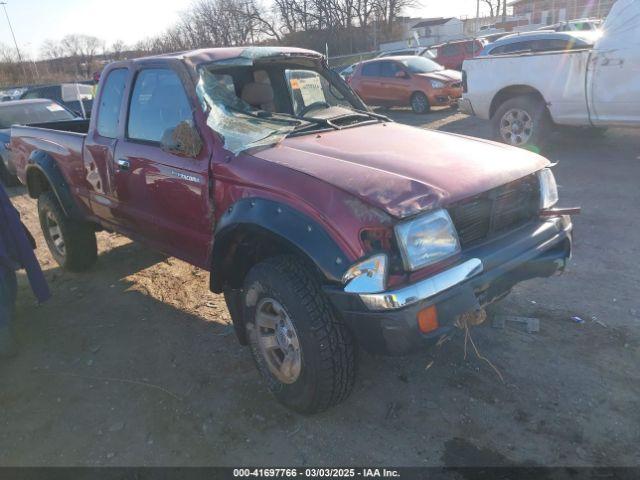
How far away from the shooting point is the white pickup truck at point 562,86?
21.4 ft

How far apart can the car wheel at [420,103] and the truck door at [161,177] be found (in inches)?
432

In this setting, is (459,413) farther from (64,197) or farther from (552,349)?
(64,197)

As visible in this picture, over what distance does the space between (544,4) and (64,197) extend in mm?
62209

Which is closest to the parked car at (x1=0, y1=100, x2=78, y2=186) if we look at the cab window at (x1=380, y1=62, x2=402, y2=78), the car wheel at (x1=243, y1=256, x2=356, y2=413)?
the cab window at (x1=380, y1=62, x2=402, y2=78)

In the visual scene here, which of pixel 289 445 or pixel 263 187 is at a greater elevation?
A: pixel 263 187

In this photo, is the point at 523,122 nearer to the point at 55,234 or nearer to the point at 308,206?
the point at 308,206

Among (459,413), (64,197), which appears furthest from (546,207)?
(64,197)

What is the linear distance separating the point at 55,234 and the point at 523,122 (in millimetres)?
6822

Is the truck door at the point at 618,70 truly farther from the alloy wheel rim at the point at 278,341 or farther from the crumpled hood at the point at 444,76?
the crumpled hood at the point at 444,76

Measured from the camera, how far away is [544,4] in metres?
54.7

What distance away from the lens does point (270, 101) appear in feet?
12.5

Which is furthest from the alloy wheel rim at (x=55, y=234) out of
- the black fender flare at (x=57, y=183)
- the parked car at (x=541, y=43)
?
the parked car at (x=541, y=43)

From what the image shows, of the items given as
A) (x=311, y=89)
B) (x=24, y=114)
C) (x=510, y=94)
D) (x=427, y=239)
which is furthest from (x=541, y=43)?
(x=24, y=114)

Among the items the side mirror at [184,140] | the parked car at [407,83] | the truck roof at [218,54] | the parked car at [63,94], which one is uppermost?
the truck roof at [218,54]
